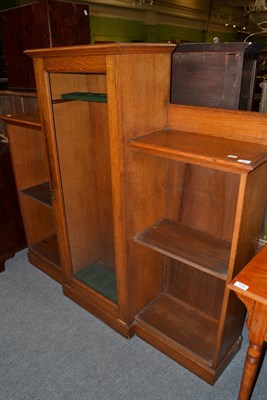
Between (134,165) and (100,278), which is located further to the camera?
(100,278)

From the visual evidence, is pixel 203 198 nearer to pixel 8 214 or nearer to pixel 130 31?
pixel 8 214

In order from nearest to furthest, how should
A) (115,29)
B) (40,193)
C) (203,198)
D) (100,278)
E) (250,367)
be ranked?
(250,367) < (203,198) < (100,278) < (40,193) < (115,29)

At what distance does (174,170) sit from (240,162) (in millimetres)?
633

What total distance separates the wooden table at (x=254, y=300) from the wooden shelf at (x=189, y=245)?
18cm

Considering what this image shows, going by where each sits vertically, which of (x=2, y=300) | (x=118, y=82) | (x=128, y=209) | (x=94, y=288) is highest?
(x=118, y=82)

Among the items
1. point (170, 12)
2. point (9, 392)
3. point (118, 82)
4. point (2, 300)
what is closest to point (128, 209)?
point (118, 82)

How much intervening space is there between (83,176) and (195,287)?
109cm

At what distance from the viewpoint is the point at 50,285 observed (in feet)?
8.28

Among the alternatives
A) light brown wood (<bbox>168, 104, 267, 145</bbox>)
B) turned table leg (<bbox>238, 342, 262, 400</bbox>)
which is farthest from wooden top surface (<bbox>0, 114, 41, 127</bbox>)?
turned table leg (<bbox>238, 342, 262, 400</bbox>)

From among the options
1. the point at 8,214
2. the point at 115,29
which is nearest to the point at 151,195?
the point at 8,214

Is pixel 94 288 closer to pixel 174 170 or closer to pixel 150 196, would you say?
pixel 150 196

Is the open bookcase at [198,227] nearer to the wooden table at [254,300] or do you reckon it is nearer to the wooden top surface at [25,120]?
the wooden table at [254,300]

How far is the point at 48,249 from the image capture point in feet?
9.13

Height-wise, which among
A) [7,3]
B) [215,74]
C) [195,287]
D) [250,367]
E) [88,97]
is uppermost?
[7,3]
